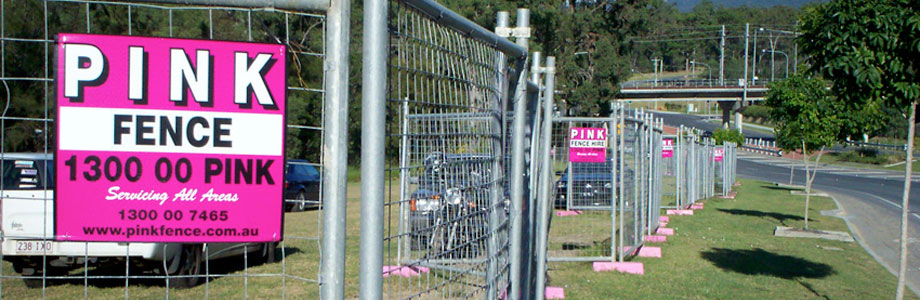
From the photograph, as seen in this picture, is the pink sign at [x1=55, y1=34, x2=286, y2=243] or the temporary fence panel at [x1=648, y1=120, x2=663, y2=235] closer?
the pink sign at [x1=55, y1=34, x2=286, y2=243]

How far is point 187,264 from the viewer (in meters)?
7.98

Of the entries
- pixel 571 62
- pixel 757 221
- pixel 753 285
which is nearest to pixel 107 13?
pixel 753 285

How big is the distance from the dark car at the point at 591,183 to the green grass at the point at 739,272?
1.11 m

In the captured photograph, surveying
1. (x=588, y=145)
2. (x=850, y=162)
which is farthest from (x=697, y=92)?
(x=588, y=145)

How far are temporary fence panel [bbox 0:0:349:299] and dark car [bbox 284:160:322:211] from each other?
3 cm

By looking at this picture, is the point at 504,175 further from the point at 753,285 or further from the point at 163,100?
the point at 753,285

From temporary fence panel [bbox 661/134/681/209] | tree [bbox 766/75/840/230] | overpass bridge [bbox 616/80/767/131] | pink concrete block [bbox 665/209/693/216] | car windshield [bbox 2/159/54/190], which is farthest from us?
overpass bridge [bbox 616/80/767/131]

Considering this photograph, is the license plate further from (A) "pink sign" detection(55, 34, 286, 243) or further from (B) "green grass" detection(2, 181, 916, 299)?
(A) "pink sign" detection(55, 34, 286, 243)

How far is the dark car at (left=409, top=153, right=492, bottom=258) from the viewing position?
3055 millimetres

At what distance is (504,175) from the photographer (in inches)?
161

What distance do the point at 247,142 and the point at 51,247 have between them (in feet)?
13.2

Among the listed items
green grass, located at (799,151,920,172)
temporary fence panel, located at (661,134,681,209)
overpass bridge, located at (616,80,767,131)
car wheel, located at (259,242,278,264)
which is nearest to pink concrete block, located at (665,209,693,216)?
temporary fence panel, located at (661,134,681,209)

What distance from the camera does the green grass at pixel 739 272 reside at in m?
9.67

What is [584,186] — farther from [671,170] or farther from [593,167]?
[671,170]
